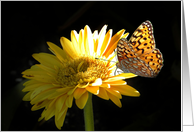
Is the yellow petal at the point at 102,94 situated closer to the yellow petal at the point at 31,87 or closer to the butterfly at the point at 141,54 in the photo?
the butterfly at the point at 141,54

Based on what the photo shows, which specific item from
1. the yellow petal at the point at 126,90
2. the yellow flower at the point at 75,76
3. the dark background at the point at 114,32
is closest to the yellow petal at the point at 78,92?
the yellow flower at the point at 75,76

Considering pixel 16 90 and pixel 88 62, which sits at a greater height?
pixel 88 62

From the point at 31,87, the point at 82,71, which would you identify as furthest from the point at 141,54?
the point at 31,87

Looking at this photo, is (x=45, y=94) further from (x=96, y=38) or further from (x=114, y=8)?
(x=114, y=8)

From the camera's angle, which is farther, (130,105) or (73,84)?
(130,105)

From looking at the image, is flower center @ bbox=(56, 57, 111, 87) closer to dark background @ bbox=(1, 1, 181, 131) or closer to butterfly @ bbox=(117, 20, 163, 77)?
butterfly @ bbox=(117, 20, 163, 77)

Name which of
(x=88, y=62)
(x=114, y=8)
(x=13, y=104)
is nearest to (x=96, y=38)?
(x=88, y=62)

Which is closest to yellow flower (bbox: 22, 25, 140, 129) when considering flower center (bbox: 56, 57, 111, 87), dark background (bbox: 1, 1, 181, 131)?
flower center (bbox: 56, 57, 111, 87)
